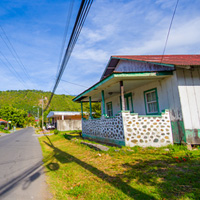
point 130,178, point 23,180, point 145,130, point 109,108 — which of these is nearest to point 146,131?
point 145,130

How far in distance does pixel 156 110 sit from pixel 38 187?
22.8 ft

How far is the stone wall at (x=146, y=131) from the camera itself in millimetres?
7414

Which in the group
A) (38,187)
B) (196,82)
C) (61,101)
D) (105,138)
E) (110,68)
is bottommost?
→ (38,187)

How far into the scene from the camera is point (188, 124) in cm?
705

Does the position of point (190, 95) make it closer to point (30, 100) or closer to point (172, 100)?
point (172, 100)

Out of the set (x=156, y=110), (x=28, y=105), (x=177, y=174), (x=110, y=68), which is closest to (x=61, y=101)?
(x=28, y=105)

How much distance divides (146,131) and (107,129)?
2575mm

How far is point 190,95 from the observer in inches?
288

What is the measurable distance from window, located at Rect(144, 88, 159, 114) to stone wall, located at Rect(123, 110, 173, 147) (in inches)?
58.3

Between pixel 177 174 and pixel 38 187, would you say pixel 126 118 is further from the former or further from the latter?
pixel 38 187

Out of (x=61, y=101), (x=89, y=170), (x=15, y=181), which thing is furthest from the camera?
(x=61, y=101)

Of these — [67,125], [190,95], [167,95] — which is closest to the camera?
[190,95]

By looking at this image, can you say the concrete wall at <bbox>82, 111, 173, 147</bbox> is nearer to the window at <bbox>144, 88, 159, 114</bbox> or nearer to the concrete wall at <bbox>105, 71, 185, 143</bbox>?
the concrete wall at <bbox>105, 71, 185, 143</bbox>

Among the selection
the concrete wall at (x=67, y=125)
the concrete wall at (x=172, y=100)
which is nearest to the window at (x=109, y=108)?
the concrete wall at (x=172, y=100)
